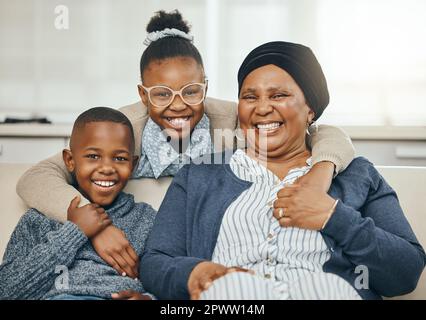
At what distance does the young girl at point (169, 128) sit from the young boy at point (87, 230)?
50 millimetres

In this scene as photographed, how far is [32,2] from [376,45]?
1.55 metres

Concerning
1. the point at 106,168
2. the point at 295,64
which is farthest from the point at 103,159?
the point at 295,64

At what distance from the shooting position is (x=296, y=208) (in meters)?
1.23

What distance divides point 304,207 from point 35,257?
0.57 metres

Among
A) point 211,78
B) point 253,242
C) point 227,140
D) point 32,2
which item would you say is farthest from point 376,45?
point 253,242

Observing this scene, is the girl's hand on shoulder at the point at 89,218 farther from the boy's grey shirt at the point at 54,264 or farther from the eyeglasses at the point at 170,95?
the eyeglasses at the point at 170,95

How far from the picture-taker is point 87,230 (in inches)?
52.0

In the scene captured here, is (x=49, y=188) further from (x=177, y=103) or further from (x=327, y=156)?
(x=327, y=156)

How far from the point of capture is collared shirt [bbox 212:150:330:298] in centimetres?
121

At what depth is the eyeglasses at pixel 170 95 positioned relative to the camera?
162 centimetres
